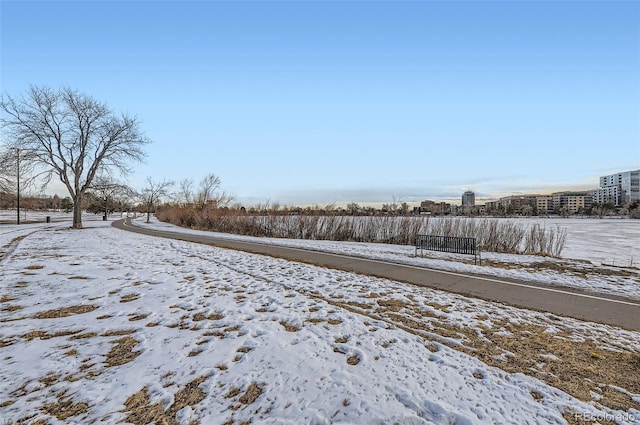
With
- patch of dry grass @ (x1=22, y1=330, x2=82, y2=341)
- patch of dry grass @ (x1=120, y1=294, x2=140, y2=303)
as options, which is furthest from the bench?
patch of dry grass @ (x1=22, y1=330, x2=82, y2=341)

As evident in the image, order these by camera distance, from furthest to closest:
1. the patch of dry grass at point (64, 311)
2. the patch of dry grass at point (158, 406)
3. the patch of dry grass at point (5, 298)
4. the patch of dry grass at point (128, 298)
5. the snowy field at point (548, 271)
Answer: the snowy field at point (548, 271)
the patch of dry grass at point (128, 298)
the patch of dry grass at point (5, 298)
the patch of dry grass at point (64, 311)
the patch of dry grass at point (158, 406)

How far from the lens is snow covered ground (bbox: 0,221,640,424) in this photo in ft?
9.00

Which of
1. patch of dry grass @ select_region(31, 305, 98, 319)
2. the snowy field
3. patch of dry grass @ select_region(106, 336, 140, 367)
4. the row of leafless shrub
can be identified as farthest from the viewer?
the row of leafless shrub

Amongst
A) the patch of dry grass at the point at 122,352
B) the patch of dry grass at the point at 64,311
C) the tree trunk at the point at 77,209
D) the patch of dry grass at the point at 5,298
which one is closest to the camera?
the patch of dry grass at the point at 122,352

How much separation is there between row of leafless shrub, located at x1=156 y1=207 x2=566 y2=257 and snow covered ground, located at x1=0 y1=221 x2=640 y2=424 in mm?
11382

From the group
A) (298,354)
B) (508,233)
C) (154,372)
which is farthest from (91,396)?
(508,233)

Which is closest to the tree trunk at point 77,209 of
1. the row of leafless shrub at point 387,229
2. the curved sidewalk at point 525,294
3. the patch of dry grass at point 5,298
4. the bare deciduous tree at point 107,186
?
the bare deciduous tree at point 107,186

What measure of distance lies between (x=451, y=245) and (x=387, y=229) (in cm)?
742

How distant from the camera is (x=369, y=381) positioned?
3.17 metres

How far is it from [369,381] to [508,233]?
628 inches

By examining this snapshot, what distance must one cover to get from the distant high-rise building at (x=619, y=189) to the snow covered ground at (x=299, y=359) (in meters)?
140

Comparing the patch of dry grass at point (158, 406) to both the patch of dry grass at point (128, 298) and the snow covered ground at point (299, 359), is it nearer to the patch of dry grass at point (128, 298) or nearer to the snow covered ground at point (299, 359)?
the snow covered ground at point (299, 359)

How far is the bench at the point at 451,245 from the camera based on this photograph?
1163 centimetres

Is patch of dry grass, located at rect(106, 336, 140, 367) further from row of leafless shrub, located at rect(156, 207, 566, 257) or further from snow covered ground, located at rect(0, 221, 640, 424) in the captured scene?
row of leafless shrub, located at rect(156, 207, 566, 257)
